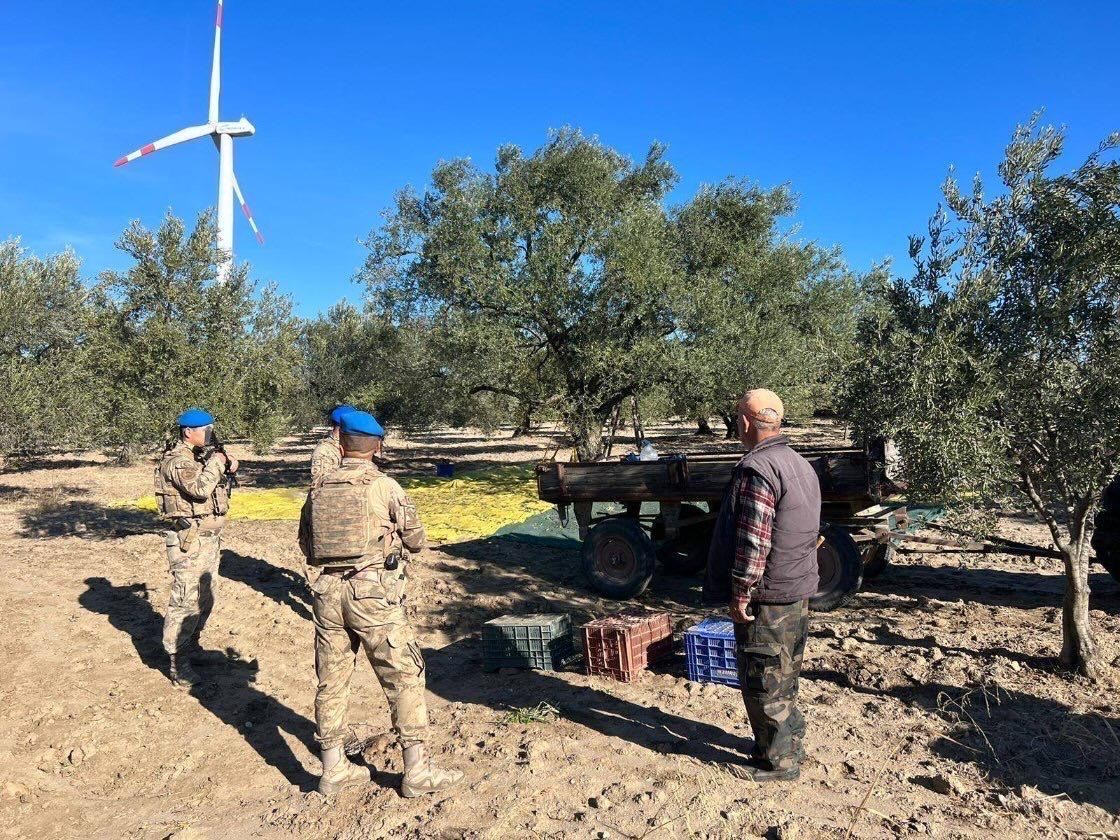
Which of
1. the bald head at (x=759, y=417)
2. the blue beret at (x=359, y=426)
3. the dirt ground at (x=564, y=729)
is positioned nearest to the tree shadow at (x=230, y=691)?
the dirt ground at (x=564, y=729)

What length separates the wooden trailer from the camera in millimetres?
7398

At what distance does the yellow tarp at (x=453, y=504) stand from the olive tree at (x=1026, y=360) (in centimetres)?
792

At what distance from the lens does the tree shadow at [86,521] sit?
40.7ft

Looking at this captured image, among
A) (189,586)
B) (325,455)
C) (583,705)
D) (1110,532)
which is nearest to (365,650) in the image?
(583,705)

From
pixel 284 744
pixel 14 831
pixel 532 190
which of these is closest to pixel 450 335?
pixel 532 190

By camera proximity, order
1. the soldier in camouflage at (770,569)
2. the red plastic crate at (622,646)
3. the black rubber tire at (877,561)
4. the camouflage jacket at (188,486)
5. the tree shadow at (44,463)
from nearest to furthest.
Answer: the soldier in camouflage at (770,569)
the red plastic crate at (622,646)
the camouflage jacket at (188,486)
the black rubber tire at (877,561)
the tree shadow at (44,463)

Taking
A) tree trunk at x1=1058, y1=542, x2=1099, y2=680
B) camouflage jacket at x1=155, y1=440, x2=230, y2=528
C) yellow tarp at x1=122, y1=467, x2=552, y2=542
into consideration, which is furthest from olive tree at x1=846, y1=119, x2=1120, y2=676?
yellow tarp at x1=122, y1=467, x2=552, y2=542

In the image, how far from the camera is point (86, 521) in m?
13.5

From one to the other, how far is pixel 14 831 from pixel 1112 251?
7667 mm

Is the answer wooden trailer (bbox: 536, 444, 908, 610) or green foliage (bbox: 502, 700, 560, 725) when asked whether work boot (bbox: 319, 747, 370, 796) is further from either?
wooden trailer (bbox: 536, 444, 908, 610)

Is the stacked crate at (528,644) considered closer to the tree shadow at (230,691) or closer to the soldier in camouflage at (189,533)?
the tree shadow at (230,691)

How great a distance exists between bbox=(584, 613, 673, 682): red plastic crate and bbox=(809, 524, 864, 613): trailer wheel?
2.10 m

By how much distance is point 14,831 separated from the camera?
13.7 ft

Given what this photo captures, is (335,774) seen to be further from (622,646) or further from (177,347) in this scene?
(177,347)
